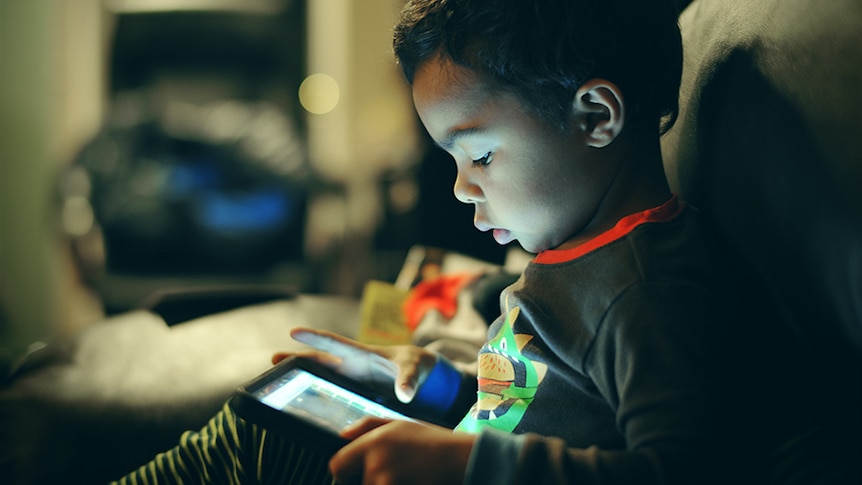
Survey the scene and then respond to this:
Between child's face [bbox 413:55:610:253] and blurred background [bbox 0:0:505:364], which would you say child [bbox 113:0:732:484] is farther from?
blurred background [bbox 0:0:505:364]

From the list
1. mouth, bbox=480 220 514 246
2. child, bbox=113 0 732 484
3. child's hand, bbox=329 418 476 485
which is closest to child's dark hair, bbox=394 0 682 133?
child, bbox=113 0 732 484

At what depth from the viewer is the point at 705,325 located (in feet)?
1.44

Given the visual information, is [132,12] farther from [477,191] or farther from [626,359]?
[626,359]

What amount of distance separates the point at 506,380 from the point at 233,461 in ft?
0.92

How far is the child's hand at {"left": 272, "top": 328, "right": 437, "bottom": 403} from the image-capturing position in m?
0.70

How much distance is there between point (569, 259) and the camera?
53cm

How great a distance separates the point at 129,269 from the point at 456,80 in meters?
1.79

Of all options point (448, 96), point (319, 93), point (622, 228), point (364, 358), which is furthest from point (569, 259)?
point (319, 93)

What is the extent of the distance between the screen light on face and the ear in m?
3.00

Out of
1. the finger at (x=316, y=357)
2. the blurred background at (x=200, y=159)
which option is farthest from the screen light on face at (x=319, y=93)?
the finger at (x=316, y=357)

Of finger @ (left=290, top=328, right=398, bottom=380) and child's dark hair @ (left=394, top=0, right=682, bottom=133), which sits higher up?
child's dark hair @ (left=394, top=0, right=682, bottom=133)

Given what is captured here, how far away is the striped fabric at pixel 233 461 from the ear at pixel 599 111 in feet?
1.20

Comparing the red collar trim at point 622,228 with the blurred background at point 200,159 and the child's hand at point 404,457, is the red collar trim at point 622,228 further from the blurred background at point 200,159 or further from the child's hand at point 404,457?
the blurred background at point 200,159

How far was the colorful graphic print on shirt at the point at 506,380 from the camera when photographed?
54 centimetres
